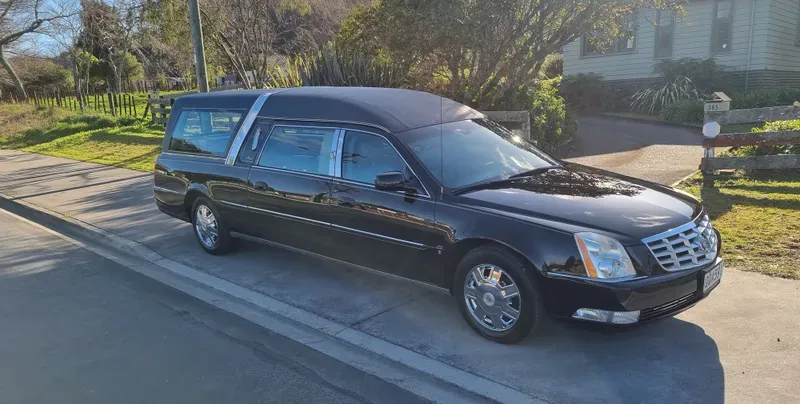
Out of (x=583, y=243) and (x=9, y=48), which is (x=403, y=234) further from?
(x=9, y=48)

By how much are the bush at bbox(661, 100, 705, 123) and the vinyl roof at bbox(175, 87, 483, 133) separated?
44.9ft

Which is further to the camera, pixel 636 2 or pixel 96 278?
pixel 636 2

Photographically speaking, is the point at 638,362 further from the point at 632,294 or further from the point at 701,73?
the point at 701,73

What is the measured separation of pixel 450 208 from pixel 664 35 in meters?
20.0

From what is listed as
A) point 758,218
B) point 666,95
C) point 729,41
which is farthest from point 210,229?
point 729,41

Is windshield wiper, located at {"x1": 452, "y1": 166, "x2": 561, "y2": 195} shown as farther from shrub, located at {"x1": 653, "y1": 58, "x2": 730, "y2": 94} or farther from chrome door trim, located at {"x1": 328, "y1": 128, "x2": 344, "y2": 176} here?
shrub, located at {"x1": 653, "y1": 58, "x2": 730, "y2": 94}

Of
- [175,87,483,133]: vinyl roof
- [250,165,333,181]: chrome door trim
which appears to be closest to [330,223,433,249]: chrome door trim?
[250,165,333,181]: chrome door trim

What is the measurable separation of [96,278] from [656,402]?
5.37m

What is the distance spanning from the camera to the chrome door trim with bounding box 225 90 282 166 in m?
6.03

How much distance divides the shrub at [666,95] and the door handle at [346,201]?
1598cm

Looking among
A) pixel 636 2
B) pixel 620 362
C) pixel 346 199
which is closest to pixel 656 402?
pixel 620 362

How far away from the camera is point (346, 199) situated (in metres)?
4.96

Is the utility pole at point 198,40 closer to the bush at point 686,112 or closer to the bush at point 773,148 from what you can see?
the bush at point 773,148

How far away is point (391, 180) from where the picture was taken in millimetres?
4434
